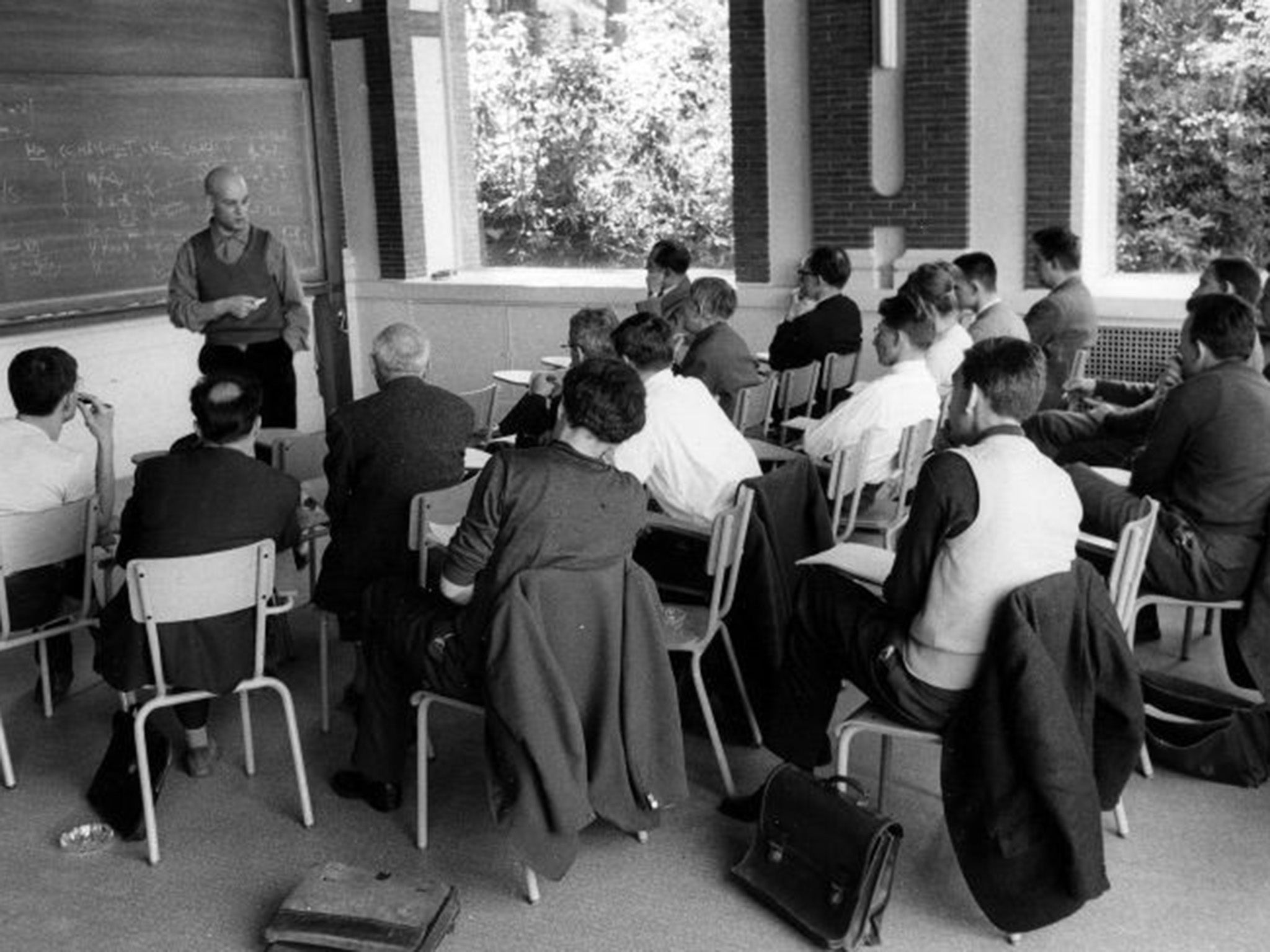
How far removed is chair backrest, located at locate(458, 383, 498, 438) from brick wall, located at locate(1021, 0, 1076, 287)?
3.87m

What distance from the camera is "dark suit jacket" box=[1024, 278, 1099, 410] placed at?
6887 millimetres

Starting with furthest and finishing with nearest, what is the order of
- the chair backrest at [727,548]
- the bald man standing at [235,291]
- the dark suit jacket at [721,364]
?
the bald man standing at [235,291] < the dark suit jacket at [721,364] < the chair backrest at [727,548]

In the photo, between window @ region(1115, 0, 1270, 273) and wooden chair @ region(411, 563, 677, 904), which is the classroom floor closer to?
wooden chair @ region(411, 563, 677, 904)

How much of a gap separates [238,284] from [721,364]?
219 centimetres

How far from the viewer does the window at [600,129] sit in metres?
10.0

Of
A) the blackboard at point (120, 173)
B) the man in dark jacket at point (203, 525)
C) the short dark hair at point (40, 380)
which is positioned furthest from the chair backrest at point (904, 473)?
the blackboard at point (120, 173)

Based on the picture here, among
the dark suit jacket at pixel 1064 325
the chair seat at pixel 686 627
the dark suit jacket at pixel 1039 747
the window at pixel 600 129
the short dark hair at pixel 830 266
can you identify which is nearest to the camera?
the dark suit jacket at pixel 1039 747

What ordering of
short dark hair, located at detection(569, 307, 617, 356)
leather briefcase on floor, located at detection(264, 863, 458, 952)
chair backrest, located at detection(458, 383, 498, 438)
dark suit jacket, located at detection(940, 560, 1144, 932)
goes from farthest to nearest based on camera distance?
chair backrest, located at detection(458, 383, 498, 438) → short dark hair, located at detection(569, 307, 617, 356) → leather briefcase on floor, located at detection(264, 863, 458, 952) → dark suit jacket, located at detection(940, 560, 1144, 932)

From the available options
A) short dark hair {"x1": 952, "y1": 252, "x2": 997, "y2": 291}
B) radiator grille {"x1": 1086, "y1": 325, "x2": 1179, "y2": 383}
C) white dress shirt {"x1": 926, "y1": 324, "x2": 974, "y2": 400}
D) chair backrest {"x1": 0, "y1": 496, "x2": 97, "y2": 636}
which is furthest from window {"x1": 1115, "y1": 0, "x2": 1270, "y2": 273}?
chair backrest {"x1": 0, "y1": 496, "x2": 97, "y2": 636}

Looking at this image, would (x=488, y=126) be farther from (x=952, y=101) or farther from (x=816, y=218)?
(x=952, y=101)

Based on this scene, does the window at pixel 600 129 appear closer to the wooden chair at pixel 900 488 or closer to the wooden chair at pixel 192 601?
the wooden chair at pixel 900 488

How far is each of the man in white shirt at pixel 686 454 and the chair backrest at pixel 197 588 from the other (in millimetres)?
1085

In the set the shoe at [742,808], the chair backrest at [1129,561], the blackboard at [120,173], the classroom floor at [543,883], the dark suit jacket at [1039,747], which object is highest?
the blackboard at [120,173]

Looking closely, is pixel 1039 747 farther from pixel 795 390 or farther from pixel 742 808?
pixel 795 390
